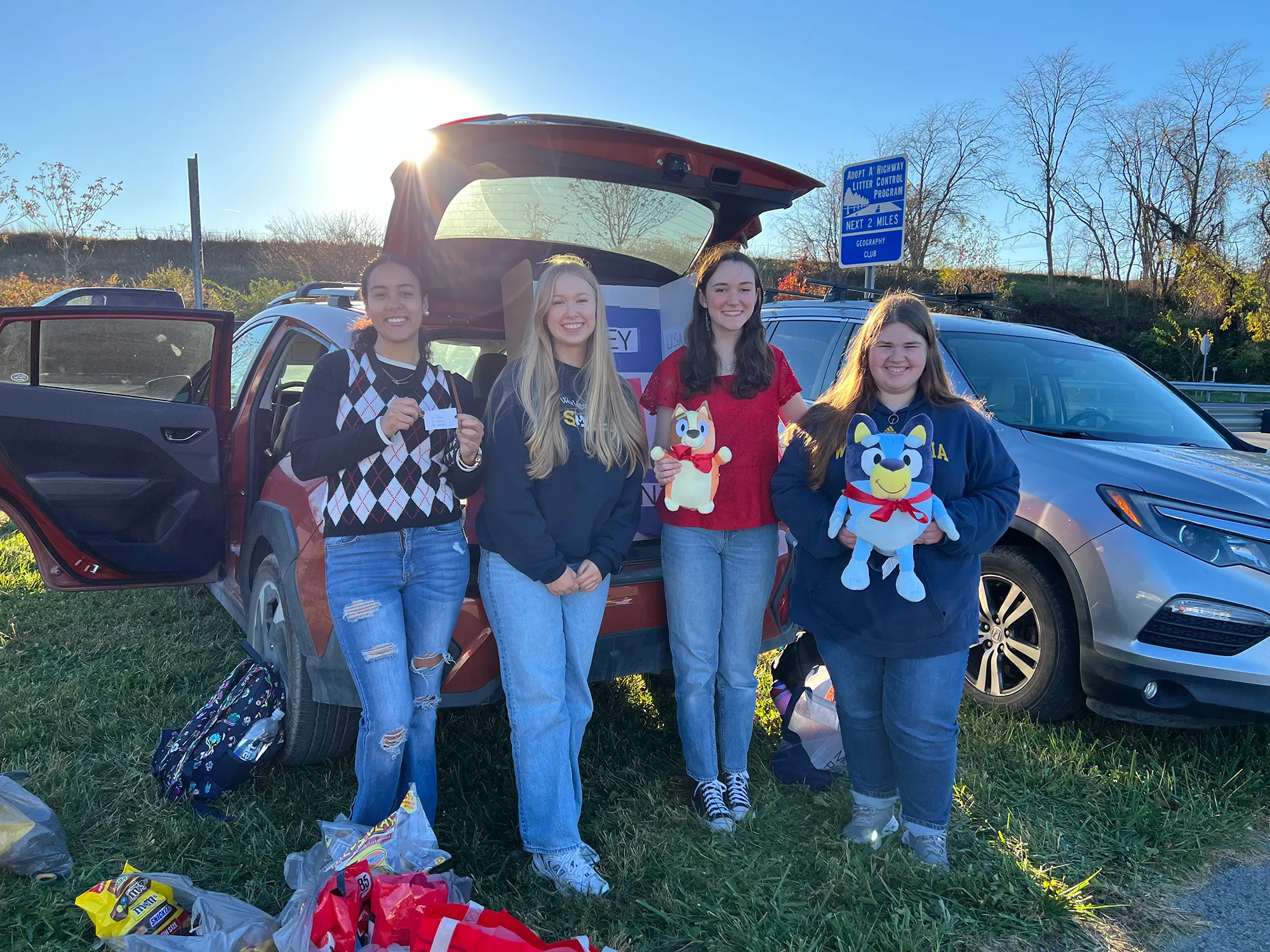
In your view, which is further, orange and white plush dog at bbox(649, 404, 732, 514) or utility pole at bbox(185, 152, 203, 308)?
utility pole at bbox(185, 152, 203, 308)

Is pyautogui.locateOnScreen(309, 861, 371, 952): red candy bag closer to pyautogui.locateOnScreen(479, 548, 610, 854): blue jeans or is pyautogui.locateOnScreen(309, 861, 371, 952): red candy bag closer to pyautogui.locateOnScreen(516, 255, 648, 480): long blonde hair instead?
pyautogui.locateOnScreen(479, 548, 610, 854): blue jeans

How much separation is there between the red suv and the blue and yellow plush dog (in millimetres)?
724

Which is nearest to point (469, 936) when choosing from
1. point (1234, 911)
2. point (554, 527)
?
point (554, 527)

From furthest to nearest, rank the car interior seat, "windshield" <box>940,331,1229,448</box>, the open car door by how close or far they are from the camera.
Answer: "windshield" <box>940,331,1229,448</box> → the open car door → the car interior seat

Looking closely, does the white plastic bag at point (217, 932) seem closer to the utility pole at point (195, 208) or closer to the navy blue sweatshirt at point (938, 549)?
the navy blue sweatshirt at point (938, 549)

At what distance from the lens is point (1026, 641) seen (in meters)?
3.55

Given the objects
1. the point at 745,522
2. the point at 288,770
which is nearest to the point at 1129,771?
the point at 745,522

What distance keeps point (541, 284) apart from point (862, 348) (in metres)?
1.04

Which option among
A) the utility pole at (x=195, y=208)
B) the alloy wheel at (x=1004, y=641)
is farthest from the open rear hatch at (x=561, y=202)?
the utility pole at (x=195, y=208)

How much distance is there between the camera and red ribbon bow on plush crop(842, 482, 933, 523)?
7.54 ft

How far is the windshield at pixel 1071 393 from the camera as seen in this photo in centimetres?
392

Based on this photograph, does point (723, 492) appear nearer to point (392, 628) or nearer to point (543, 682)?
point (543, 682)

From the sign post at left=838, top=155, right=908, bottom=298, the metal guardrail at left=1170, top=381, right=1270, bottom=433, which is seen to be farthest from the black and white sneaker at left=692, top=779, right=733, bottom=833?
the sign post at left=838, top=155, right=908, bottom=298

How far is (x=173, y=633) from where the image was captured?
4.51 meters
